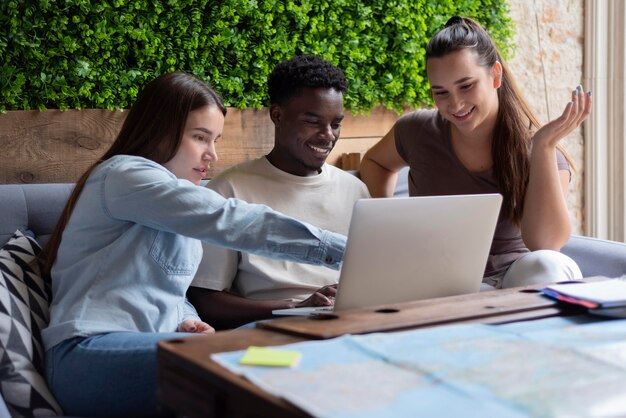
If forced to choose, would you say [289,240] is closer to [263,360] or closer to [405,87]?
[263,360]

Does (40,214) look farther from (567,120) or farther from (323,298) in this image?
(567,120)

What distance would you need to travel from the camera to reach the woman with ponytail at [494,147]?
7.53ft

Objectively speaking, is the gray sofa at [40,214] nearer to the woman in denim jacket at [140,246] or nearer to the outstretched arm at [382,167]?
the woman in denim jacket at [140,246]

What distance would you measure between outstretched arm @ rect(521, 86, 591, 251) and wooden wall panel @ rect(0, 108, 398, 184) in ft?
3.24

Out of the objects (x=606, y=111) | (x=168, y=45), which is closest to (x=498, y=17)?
(x=606, y=111)

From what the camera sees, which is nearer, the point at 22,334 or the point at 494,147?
the point at 22,334

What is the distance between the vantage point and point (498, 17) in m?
3.35

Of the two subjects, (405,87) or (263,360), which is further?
(405,87)

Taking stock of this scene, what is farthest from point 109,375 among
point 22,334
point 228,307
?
point 228,307

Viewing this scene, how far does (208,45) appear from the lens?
2.66m

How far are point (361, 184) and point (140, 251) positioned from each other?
0.92m

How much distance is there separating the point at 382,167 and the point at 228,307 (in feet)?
2.76

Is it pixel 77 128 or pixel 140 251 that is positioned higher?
pixel 77 128

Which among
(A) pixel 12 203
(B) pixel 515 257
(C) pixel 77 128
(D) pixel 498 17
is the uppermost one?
(D) pixel 498 17
